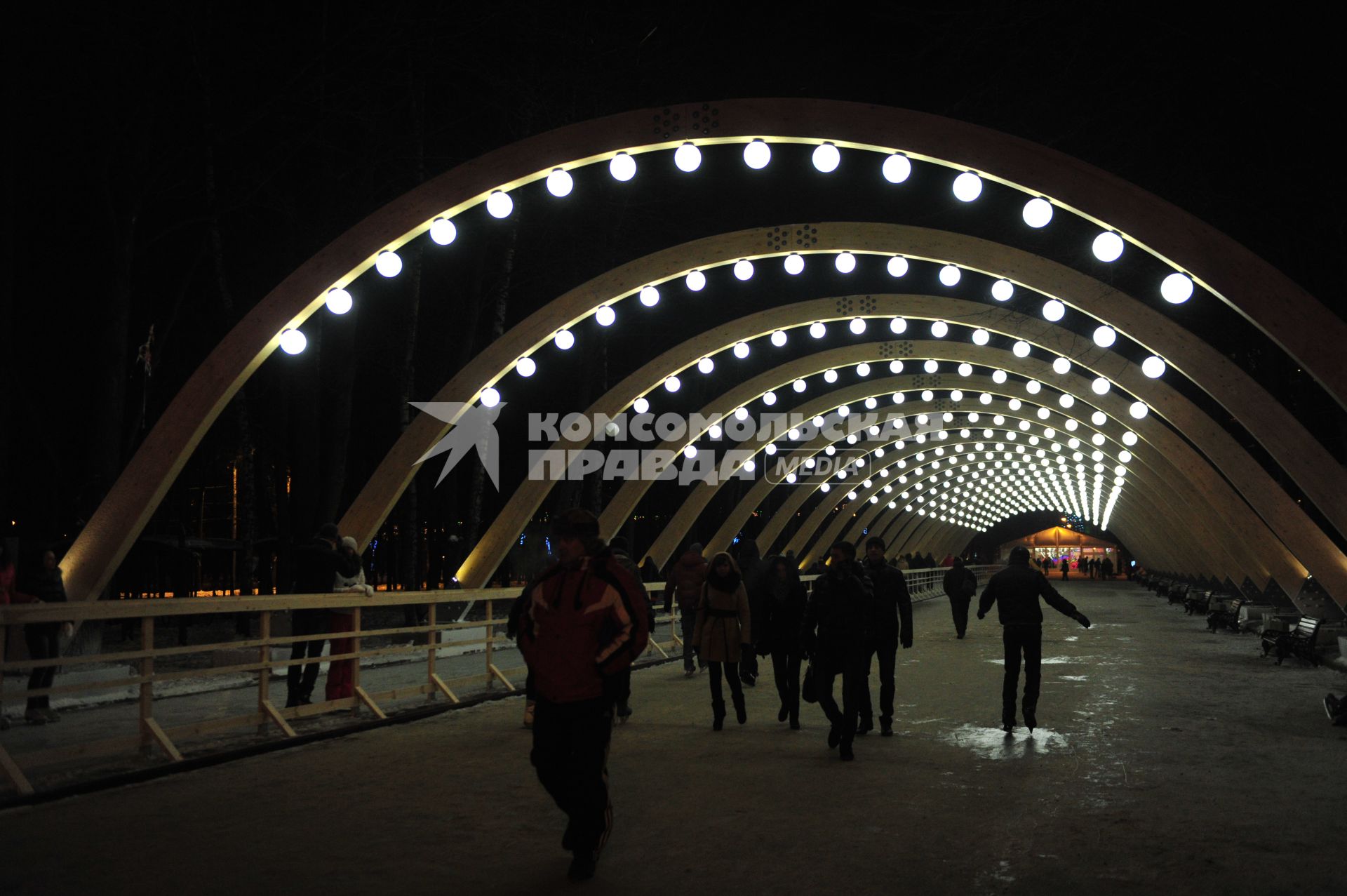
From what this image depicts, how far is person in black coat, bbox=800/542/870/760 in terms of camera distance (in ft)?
28.6

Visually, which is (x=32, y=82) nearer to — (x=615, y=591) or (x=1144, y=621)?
(x=615, y=591)

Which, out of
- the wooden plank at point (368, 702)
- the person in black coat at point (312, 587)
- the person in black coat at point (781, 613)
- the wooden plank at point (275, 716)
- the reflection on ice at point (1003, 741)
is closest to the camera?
the reflection on ice at point (1003, 741)

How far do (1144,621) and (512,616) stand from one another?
26.7m

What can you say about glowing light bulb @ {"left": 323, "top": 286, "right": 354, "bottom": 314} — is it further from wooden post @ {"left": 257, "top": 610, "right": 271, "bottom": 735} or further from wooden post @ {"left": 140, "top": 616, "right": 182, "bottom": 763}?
wooden post @ {"left": 140, "top": 616, "right": 182, "bottom": 763}

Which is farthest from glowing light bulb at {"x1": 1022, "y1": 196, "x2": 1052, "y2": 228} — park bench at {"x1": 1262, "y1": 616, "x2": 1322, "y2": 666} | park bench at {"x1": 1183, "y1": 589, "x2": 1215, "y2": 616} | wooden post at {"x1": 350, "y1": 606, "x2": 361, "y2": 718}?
park bench at {"x1": 1183, "y1": 589, "x2": 1215, "y2": 616}

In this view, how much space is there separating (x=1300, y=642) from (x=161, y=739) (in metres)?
15.4

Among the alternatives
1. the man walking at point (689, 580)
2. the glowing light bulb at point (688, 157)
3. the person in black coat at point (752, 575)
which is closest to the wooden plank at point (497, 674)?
the man walking at point (689, 580)

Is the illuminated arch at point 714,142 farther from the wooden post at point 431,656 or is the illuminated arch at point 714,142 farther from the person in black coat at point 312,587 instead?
the wooden post at point 431,656

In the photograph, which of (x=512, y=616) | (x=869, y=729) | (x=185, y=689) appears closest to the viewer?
(x=512, y=616)

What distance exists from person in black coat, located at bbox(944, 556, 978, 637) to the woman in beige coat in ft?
43.1

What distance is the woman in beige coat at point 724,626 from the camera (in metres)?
10.2

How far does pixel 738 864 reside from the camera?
519 centimetres

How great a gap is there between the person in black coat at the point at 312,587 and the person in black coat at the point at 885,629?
16.6 ft

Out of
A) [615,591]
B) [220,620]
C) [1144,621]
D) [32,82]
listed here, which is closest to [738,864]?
[615,591]
